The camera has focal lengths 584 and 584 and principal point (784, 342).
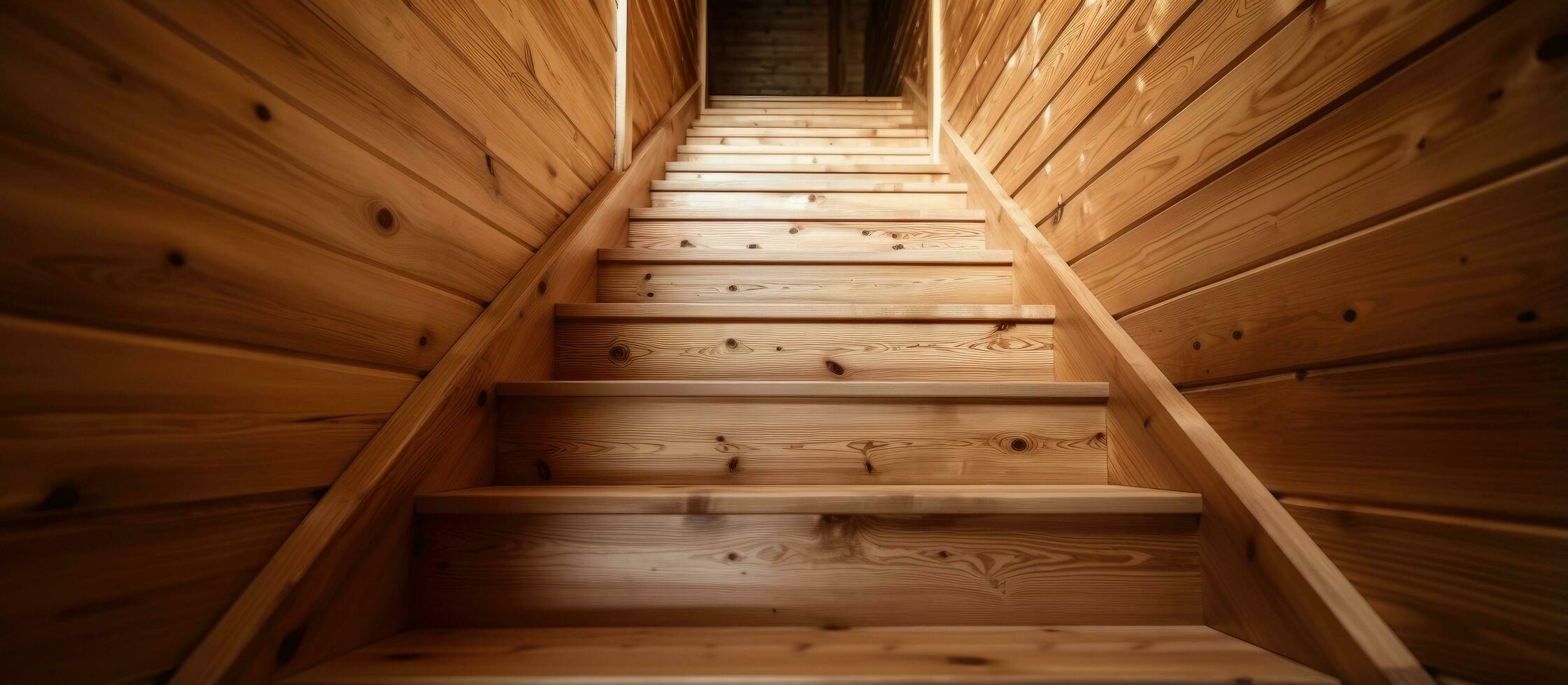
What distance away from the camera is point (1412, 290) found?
558 millimetres

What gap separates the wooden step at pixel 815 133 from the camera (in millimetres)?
2688

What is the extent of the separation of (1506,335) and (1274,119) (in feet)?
1.18

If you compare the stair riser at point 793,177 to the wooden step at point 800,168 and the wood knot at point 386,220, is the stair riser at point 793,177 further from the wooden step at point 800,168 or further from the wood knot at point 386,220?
the wood knot at point 386,220

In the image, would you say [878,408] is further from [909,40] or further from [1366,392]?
[909,40]

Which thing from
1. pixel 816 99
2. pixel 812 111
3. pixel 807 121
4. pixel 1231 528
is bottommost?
pixel 1231 528

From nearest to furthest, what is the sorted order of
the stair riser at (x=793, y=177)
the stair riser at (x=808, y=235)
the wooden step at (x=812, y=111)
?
the stair riser at (x=808, y=235)
the stair riser at (x=793, y=177)
the wooden step at (x=812, y=111)

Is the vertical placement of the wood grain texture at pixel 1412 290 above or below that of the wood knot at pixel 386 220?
below

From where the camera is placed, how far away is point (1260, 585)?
0.66 meters

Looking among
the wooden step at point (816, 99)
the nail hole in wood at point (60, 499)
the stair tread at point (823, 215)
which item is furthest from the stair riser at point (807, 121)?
the nail hole in wood at point (60, 499)

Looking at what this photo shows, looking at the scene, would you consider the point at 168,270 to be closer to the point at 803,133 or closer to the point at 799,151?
the point at 799,151

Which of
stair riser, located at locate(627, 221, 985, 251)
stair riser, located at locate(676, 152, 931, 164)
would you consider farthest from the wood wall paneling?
stair riser, located at locate(676, 152, 931, 164)

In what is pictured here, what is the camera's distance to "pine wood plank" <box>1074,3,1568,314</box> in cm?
48

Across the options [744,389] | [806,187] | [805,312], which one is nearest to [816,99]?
[806,187]

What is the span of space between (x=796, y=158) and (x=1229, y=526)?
198cm
